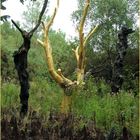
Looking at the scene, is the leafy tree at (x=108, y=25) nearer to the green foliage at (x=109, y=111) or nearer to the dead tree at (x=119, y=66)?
the dead tree at (x=119, y=66)

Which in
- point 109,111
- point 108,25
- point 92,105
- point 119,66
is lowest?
point 109,111

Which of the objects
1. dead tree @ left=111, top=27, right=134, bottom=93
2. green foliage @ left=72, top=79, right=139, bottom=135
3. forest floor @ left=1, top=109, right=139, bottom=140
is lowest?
forest floor @ left=1, top=109, right=139, bottom=140

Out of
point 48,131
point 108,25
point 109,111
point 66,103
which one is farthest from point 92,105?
point 108,25

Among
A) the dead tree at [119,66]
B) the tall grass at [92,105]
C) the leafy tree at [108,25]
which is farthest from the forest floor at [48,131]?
the leafy tree at [108,25]

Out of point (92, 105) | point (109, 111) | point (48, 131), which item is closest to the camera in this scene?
point (48, 131)

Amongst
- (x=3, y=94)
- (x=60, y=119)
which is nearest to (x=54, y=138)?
(x=60, y=119)

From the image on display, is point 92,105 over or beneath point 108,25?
beneath

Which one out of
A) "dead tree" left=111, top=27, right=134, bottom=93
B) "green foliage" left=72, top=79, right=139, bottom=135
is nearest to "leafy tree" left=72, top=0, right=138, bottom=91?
"dead tree" left=111, top=27, right=134, bottom=93

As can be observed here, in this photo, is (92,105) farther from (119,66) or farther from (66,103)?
(119,66)

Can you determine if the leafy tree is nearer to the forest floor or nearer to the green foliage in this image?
the green foliage

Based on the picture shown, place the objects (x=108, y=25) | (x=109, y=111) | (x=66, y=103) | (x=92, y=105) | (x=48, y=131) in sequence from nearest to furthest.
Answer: (x=48, y=131) < (x=109, y=111) < (x=92, y=105) < (x=66, y=103) < (x=108, y=25)

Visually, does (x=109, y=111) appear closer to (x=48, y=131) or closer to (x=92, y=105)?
(x=92, y=105)

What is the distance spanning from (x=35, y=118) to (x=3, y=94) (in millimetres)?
3587

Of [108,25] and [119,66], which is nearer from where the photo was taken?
[119,66]
